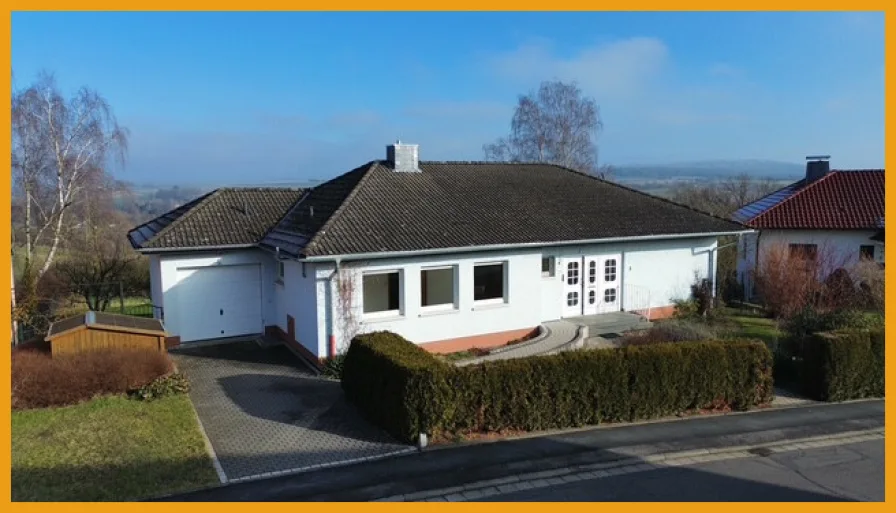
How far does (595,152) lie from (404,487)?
39.3 meters

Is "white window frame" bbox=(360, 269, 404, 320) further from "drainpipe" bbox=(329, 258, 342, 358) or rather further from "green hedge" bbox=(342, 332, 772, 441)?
"green hedge" bbox=(342, 332, 772, 441)

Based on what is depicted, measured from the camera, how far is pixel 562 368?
11922 mm

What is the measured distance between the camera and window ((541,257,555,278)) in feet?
63.0

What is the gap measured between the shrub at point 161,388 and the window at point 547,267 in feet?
33.6

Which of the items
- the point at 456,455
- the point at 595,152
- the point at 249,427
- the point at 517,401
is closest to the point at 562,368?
the point at 517,401

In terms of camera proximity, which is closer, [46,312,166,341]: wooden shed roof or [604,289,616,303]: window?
[46,312,166,341]: wooden shed roof

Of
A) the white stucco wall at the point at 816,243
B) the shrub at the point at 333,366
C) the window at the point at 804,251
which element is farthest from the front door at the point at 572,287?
the white stucco wall at the point at 816,243

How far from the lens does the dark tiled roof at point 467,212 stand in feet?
54.1

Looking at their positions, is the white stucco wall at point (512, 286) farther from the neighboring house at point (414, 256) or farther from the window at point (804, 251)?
the window at point (804, 251)

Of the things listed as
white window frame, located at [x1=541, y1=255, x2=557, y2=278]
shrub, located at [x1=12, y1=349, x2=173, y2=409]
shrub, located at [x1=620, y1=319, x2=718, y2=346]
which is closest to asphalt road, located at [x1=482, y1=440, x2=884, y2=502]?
shrub, located at [x1=620, y1=319, x2=718, y2=346]

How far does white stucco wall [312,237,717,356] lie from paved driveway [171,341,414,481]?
1.66m

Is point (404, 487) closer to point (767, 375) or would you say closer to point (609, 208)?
point (767, 375)

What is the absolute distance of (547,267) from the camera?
63.4 feet

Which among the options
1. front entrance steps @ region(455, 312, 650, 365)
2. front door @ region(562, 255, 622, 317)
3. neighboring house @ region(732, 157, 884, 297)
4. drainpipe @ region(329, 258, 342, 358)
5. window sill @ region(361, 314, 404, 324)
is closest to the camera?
drainpipe @ region(329, 258, 342, 358)
